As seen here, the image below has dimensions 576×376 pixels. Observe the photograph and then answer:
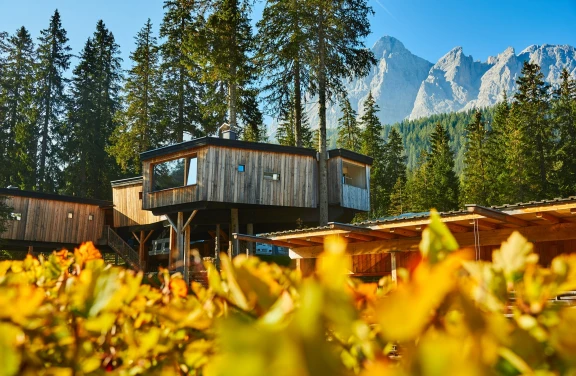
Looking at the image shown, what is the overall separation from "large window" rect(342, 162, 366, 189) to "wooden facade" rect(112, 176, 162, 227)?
10727 mm

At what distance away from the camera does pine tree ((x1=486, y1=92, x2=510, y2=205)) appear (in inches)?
1570

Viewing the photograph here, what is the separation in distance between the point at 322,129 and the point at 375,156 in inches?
1175

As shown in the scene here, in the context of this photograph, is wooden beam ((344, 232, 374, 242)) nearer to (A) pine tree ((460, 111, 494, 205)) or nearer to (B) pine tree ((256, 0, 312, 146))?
(B) pine tree ((256, 0, 312, 146))

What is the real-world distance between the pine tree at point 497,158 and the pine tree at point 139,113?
27665 millimetres

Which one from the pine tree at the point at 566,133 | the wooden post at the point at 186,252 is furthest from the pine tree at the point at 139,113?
the pine tree at the point at 566,133

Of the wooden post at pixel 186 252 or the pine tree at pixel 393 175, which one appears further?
the pine tree at pixel 393 175

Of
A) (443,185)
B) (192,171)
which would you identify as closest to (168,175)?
(192,171)

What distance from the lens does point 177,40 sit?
102 feet

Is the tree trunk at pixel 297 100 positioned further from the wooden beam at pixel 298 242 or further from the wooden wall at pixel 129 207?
the wooden beam at pixel 298 242

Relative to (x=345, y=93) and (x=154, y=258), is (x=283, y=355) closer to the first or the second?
(x=345, y=93)

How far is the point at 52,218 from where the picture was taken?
25.6 m

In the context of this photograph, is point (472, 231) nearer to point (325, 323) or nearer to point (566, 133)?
point (325, 323)

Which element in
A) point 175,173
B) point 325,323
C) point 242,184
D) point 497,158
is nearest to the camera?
point 325,323

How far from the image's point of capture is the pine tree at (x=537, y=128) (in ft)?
125
